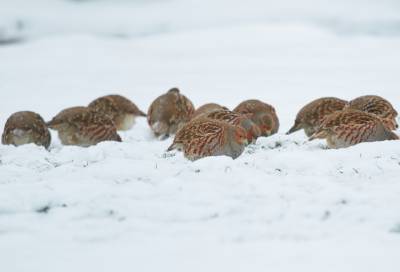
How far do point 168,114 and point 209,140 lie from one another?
2672mm

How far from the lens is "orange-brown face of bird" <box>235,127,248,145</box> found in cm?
676

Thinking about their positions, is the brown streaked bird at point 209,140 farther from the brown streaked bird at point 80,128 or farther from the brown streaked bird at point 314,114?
the brown streaked bird at point 80,128

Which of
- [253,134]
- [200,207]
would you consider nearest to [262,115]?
[253,134]

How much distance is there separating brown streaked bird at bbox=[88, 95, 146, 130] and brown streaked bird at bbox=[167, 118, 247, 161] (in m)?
3.04

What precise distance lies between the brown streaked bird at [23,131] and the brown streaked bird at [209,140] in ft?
6.80

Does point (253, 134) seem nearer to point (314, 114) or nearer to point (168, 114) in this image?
point (314, 114)

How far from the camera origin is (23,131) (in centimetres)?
789

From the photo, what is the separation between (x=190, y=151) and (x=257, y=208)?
6.70ft

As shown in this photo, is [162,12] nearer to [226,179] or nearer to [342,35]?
[342,35]

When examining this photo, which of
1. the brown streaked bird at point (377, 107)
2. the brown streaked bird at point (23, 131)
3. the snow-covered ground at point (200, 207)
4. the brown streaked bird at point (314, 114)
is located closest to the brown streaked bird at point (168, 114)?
the snow-covered ground at point (200, 207)

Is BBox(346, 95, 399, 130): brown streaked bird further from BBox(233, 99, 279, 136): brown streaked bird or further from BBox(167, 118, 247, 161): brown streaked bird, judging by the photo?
BBox(167, 118, 247, 161): brown streaked bird

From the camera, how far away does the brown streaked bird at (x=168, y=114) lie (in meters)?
9.18

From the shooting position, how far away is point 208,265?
3973 mm

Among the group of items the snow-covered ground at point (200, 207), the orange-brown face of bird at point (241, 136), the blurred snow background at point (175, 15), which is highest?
the blurred snow background at point (175, 15)
